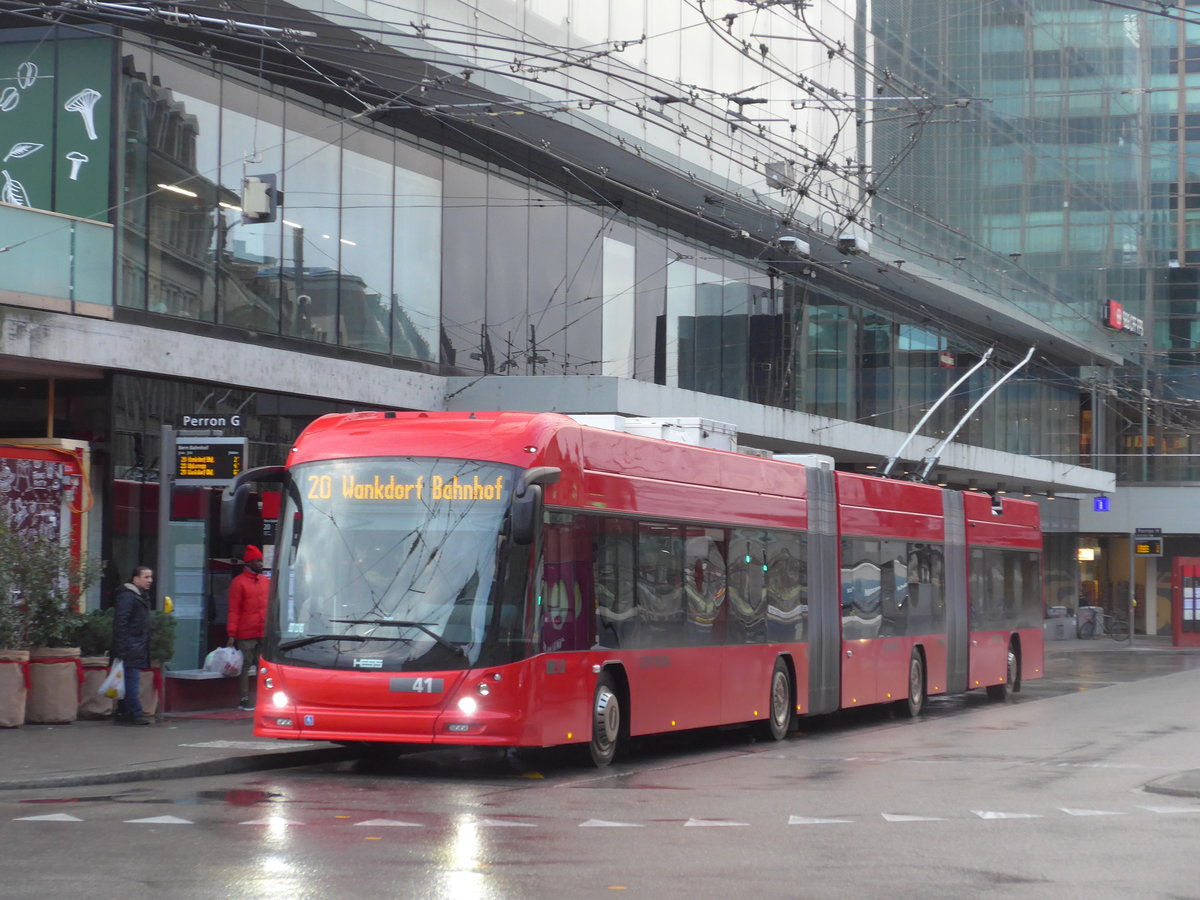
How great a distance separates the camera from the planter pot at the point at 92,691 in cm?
1819

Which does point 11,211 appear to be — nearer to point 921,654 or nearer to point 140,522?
point 140,522

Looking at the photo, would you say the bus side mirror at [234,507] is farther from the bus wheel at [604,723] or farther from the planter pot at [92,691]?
the planter pot at [92,691]

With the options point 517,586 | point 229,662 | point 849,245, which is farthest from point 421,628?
point 849,245

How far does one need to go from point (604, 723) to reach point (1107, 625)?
165 feet

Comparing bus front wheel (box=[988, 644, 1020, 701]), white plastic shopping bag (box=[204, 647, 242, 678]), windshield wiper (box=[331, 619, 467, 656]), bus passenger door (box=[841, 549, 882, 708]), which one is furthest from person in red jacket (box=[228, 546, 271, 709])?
bus front wheel (box=[988, 644, 1020, 701])

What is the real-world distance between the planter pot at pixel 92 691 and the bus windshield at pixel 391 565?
175 inches

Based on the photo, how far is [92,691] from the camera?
18.2 metres

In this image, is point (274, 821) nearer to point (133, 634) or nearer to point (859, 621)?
point (133, 634)

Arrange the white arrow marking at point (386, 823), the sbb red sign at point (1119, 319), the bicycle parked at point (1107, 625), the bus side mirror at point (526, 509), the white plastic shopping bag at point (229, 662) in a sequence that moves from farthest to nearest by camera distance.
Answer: the sbb red sign at point (1119, 319) < the bicycle parked at point (1107, 625) < the white plastic shopping bag at point (229, 662) < the bus side mirror at point (526, 509) < the white arrow marking at point (386, 823)

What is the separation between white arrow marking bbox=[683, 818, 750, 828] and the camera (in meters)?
11.5

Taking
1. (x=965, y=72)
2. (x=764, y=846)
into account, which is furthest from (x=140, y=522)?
(x=965, y=72)

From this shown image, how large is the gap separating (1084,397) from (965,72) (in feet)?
53.2

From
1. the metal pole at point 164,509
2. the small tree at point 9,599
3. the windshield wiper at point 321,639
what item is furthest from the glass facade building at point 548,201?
→ the windshield wiper at point 321,639

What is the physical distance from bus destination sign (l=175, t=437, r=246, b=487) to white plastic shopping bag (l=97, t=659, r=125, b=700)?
2.14 meters
